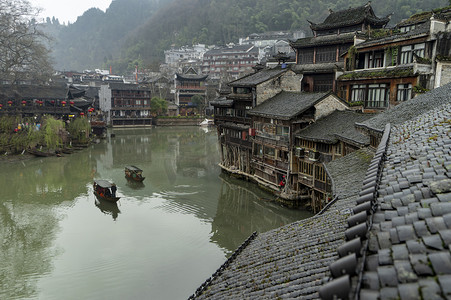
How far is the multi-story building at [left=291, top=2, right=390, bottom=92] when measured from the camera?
3534 centimetres

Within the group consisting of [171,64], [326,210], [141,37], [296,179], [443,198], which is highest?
[141,37]

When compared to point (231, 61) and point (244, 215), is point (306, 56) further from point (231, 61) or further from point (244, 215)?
point (231, 61)

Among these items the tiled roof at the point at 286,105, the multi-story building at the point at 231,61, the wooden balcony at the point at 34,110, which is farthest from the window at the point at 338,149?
the multi-story building at the point at 231,61

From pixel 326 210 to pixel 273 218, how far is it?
15103 mm

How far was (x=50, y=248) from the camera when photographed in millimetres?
19609

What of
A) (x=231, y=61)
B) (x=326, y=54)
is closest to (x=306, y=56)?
(x=326, y=54)

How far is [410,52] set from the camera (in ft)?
85.9

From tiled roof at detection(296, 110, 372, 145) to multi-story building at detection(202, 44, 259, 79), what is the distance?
7595 centimetres

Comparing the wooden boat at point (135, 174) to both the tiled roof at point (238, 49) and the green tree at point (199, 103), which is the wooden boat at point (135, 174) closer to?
the green tree at point (199, 103)

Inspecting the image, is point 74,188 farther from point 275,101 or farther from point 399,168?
point 399,168

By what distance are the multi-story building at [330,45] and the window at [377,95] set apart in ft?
17.0

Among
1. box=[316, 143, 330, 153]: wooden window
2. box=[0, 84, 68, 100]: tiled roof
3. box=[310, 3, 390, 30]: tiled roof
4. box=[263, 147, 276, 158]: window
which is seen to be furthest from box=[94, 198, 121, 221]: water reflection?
box=[0, 84, 68, 100]: tiled roof

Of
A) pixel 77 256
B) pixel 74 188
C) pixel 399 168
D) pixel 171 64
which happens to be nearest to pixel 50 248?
pixel 77 256

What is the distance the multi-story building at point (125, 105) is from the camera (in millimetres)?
73750
